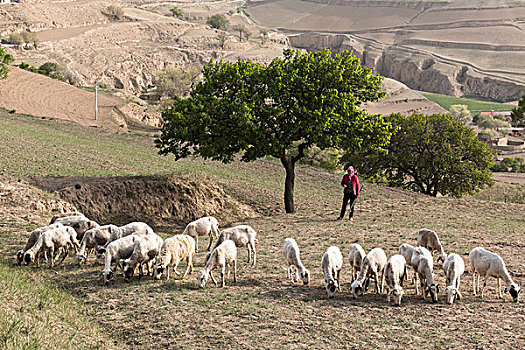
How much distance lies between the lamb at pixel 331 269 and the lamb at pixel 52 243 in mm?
7901

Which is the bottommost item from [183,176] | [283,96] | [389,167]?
[389,167]

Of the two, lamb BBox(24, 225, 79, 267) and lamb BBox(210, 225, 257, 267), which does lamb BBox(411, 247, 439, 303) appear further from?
lamb BBox(24, 225, 79, 267)

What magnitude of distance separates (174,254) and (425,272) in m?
7.06

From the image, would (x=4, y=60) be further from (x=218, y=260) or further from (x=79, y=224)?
(x=218, y=260)

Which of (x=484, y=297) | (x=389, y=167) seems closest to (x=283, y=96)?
(x=484, y=297)

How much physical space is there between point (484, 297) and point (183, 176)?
18051 mm

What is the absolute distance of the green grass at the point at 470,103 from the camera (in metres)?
177

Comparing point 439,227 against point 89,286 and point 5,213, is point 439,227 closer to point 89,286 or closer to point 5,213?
point 89,286

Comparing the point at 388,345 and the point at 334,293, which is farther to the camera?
the point at 334,293

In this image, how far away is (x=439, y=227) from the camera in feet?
74.6

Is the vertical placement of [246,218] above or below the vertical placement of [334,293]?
below

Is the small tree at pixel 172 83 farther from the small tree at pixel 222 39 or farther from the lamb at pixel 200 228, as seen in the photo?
the lamb at pixel 200 228

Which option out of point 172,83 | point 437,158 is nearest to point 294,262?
point 437,158

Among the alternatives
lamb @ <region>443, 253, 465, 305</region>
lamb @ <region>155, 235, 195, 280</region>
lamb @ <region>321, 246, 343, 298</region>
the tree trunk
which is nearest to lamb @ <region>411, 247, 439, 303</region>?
lamb @ <region>443, 253, 465, 305</region>
